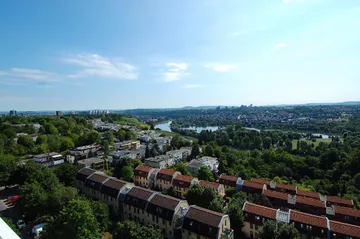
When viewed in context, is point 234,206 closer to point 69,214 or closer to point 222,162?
point 69,214

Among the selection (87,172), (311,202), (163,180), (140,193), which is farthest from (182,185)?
(311,202)

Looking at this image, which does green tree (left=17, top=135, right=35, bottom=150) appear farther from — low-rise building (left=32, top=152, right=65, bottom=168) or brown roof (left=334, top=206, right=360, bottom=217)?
brown roof (left=334, top=206, right=360, bottom=217)

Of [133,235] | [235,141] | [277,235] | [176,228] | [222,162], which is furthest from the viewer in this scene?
[235,141]

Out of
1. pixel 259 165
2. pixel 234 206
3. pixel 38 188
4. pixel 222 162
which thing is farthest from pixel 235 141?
pixel 38 188

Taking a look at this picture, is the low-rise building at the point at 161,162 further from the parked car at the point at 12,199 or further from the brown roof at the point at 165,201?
the parked car at the point at 12,199

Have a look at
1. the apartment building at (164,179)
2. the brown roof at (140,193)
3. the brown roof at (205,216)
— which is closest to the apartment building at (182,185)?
the apartment building at (164,179)

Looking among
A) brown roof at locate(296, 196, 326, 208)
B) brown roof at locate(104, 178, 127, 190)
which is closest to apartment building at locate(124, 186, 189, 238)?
brown roof at locate(104, 178, 127, 190)

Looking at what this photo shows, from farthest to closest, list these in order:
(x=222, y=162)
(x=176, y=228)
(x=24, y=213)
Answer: (x=222, y=162) → (x=24, y=213) → (x=176, y=228)

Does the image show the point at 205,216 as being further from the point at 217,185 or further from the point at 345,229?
the point at 345,229
